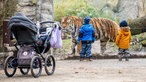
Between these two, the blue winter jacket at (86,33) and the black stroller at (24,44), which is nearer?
the black stroller at (24,44)

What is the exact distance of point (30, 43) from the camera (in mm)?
10688

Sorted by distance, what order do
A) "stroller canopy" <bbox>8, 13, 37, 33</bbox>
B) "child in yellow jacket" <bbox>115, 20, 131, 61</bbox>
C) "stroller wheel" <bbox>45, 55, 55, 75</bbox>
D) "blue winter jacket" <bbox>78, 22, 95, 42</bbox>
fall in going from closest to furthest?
"stroller canopy" <bbox>8, 13, 37, 33</bbox>, "stroller wheel" <bbox>45, 55, 55, 75</bbox>, "blue winter jacket" <bbox>78, 22, 95, 42</bbox>, "child in yellow jacket" <bbox>115, 20, 131, 61</bbox>

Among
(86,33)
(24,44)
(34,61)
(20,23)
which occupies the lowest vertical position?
(34,61)

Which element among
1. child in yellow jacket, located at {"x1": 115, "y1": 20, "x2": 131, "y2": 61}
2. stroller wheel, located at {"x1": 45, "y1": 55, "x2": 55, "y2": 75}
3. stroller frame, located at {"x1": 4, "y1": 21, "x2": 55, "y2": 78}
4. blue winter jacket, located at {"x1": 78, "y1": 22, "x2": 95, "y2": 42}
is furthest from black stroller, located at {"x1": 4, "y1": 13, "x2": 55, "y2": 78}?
child in yellow jacket, located at {"x1": 115, "y1": 20, "x2": 131, "y2": 61}

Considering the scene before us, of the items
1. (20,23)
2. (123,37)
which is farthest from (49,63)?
(123,37)

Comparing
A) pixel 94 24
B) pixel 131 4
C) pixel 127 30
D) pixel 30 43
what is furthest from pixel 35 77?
pixel 131 4

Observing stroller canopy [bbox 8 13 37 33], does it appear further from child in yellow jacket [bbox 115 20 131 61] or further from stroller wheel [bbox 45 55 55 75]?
child in yellow jacket [bbox 115 20 131 61]

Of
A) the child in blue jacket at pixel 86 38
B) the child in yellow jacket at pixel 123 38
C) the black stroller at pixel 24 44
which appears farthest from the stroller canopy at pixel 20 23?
the child in yellow jacket at pixel 123 38

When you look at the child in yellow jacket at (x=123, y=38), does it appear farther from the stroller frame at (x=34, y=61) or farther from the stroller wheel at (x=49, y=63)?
the stroller frame at (x=34, y=61)

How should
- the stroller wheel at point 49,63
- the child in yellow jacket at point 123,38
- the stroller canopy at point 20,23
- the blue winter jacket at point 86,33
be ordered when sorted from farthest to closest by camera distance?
the child in yellow jacket at point 123,38 < the blue winter jacket at point 86,33 < the stroller wheel at point 49,63 < the stroller canopy at point 20,23

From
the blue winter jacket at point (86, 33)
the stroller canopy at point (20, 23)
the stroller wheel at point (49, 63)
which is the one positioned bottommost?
the stroller wheel at point (49, 63)

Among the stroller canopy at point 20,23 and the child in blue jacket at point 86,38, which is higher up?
the stroller canopy at point 20,23

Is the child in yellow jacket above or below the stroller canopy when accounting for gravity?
below

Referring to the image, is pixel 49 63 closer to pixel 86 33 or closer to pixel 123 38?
pixel 86 33
